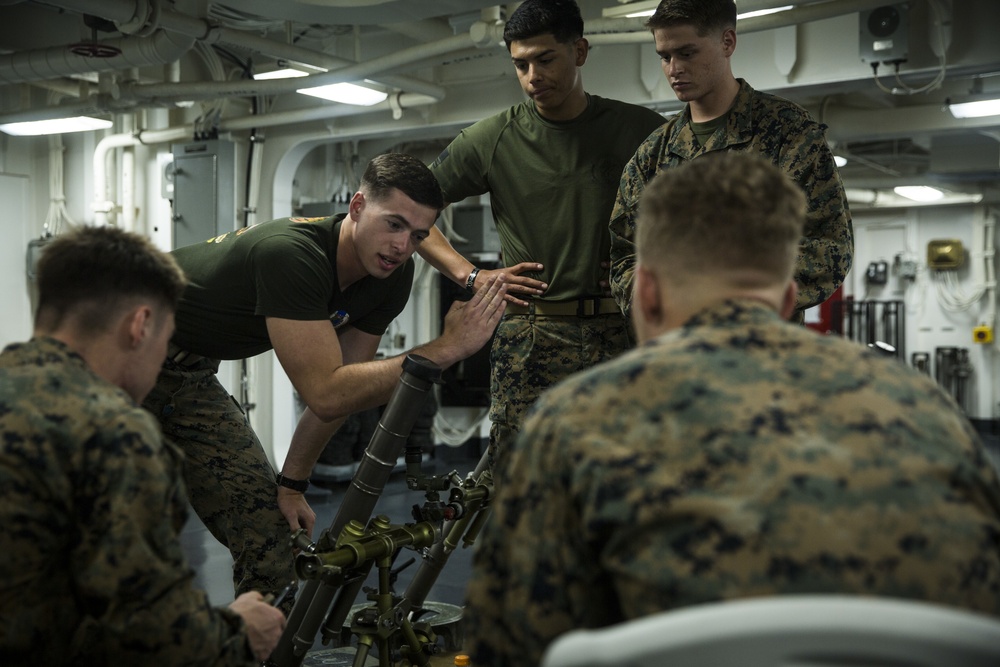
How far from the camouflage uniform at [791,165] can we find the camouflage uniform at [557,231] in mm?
220

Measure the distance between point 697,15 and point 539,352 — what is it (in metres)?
1.02

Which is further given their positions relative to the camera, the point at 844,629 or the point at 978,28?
the point at 978,28

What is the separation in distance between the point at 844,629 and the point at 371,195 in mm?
2271

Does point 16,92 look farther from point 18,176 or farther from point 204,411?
point 204,411

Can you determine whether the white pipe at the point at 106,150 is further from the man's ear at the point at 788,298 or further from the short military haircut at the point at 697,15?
the man's ear at the point at 788,298

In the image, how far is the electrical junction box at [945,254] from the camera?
1255 centimetres

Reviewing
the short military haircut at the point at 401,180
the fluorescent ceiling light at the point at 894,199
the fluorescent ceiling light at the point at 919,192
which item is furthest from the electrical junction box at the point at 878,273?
the short military haircut at the point at 401,180

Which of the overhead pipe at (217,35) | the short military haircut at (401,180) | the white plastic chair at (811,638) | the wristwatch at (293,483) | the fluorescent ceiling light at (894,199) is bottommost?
the wristwatch at (293,483)

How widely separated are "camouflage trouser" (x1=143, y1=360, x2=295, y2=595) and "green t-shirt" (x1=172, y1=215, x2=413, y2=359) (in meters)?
0.15

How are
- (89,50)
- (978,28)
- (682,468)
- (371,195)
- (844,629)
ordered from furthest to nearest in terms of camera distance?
1. (89,50)
2. (978,28)
3. (371,195)
4. (682,468)
5. (844,629)

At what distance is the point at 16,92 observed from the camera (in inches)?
315

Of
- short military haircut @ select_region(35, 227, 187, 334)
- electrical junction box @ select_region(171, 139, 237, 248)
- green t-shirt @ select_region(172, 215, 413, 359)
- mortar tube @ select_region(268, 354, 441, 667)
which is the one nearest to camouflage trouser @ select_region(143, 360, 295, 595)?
green t-shirt @ select_region(172, 215, 413, 359)

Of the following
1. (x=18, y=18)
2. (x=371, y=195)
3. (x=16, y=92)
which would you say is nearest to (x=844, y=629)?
(x=371, y=195)

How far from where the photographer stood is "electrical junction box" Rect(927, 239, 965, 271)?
41.2 feet
